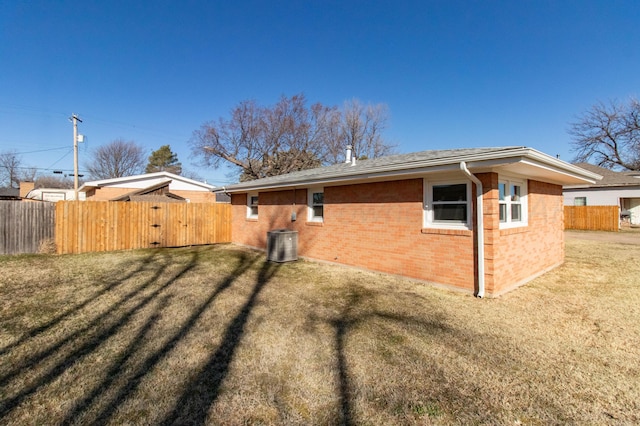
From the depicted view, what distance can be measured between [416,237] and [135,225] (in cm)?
1051

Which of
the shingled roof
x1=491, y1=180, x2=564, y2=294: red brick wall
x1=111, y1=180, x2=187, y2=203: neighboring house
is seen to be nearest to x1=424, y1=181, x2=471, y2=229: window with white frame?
the shingled roof

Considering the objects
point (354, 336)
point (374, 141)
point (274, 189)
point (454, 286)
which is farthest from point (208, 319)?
point (374, 141)

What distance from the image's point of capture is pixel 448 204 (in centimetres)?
615

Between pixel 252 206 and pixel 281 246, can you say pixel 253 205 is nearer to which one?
pixel 252 206

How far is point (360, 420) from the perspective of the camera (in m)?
2.32

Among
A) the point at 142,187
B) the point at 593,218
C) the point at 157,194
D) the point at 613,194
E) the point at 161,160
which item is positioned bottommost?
the point at 593,218

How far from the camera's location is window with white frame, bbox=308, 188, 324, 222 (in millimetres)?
9133

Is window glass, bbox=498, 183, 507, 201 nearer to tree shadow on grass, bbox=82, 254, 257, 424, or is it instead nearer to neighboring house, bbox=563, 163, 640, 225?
tree shadow on grass, bbox=82, 254, 257, 424

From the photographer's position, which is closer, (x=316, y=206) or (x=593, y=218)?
(x=316, y=206)

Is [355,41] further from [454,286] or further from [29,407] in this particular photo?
[29,407]

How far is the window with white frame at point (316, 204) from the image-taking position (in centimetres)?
913

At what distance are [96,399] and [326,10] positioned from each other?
12.3m

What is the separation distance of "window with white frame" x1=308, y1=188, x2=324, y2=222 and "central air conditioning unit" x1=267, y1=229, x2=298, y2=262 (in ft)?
2.54

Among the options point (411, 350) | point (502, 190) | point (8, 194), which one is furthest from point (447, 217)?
point (8, 194)
